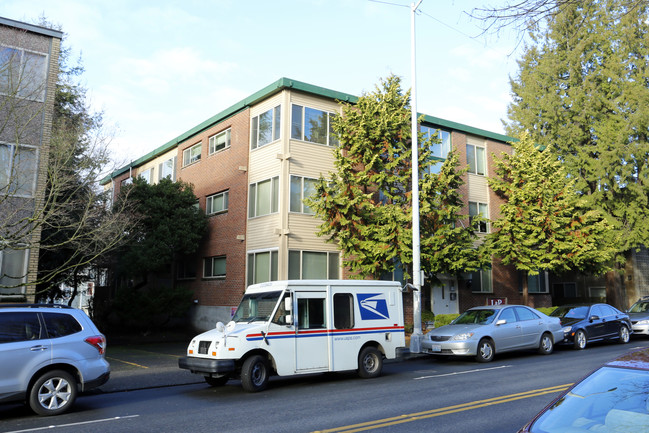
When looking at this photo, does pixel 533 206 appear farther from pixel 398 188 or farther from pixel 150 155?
pixel 150 155

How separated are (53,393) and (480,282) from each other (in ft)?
74.2

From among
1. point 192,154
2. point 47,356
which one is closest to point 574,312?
point 47,356

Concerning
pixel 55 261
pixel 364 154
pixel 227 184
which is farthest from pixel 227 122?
pixel 55 261

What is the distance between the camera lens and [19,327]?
8375 mm

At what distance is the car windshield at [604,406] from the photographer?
3396mm

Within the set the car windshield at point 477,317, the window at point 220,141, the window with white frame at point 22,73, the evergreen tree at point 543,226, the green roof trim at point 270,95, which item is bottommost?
the car windshield at point 477,317

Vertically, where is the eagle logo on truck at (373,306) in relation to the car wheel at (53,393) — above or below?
above

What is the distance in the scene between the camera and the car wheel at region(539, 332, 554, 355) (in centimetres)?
1580

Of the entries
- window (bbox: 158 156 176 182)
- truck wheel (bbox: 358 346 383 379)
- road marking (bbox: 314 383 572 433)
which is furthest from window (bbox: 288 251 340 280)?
road marking (bbox: 314 383 572 433)

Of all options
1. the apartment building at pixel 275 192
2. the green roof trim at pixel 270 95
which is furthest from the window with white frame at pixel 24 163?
the apartment building at pixel 275 192

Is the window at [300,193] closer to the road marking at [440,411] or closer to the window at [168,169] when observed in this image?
the window at [168,169]

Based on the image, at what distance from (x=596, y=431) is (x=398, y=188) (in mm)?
18208

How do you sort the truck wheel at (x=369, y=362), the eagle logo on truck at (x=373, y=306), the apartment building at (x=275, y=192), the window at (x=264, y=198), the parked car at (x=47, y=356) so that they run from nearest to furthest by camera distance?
the parked car at (x=47, y=356)
the truck wheel at (x=369, y=362)
the eagle logo on truck at (x=373, y=306)
the apartment building at (x=275, y=192)
the window at (x=264, y=198)

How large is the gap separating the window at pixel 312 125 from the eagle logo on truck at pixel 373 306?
10091 millimetres
